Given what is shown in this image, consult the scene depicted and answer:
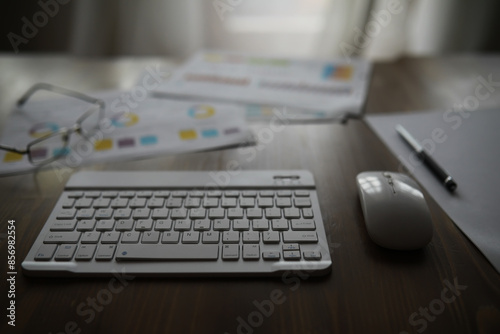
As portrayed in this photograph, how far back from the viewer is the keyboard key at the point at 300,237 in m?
0.47

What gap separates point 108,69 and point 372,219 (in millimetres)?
767

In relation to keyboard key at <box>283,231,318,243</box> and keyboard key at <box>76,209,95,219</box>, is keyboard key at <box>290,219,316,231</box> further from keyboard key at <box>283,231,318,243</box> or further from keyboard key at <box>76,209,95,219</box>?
keyboard key at <box>76,209,95,219</box>

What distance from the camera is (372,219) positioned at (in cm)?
48

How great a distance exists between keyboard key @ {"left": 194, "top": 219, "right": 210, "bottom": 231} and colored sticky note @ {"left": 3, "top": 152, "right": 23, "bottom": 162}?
1.17ft

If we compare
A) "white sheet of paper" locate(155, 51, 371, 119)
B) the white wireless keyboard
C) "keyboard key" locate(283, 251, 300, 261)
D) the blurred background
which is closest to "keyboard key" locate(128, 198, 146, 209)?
the white wireless keyboard

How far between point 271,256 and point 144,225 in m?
0.17

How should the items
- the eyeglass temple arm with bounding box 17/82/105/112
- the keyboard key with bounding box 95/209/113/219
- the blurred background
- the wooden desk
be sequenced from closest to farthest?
1. the wooden desk
2. the keyboard key with bounding box 95/209/113/219
3. the eyeglass temple arm with bounding box 17/82/105/112
4. the blurred background

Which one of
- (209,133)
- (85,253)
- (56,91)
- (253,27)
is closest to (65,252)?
(85,253)

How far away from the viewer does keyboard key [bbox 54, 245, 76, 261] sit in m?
0.45

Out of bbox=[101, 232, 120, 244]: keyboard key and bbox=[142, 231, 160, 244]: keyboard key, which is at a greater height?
bbox=[142, 231, 160, 244]: keyboard key

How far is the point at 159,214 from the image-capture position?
510mm

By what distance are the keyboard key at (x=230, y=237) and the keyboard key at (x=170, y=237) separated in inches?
2.3

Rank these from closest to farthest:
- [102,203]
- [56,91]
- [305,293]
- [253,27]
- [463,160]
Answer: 1. [305,293]
2. [102,203]
3. [463,160]
4. [56,91]
5. [253,27]

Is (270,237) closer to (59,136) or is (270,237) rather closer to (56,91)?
(59,136)
